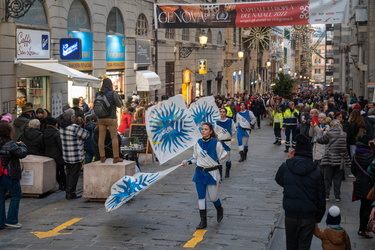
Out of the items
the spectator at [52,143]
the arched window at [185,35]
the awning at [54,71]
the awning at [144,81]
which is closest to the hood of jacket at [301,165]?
the spectator at [52,143]

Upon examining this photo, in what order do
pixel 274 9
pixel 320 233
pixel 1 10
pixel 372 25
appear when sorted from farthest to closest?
pixel 372 25
pixel 274 9
pixel 1 10
pixel 320 233

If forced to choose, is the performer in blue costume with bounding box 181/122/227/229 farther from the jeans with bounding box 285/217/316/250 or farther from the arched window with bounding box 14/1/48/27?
the arched window with bounding box 14/1/48/27

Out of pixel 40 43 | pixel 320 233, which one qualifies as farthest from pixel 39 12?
pixel 320 233

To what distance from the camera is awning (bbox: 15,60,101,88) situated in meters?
16.8

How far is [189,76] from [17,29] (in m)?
20.4

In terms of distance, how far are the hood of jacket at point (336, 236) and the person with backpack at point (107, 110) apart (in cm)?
531

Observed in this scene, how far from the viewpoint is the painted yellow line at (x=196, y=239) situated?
850cm

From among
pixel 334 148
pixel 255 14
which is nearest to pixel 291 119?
pixel 255 14

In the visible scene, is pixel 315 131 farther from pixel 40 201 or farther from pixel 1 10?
pixel 1 10

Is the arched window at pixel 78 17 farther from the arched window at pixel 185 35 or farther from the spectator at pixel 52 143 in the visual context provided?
the arched window at pixel 185 35

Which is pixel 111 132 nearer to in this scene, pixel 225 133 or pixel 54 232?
pixel 54 232

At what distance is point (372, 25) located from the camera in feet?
92.7

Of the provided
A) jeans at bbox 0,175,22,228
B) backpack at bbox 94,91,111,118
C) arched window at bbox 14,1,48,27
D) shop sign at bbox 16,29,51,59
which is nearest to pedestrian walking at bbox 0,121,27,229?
jeans at bbox 0,175,22,228

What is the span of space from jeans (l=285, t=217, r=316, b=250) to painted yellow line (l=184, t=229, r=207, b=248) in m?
1.84
